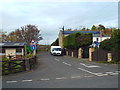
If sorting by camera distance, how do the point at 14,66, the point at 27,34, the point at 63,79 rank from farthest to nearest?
the point at 27,34, the point at 14,66, the point at 63,79

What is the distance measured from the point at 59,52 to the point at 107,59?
64.2ft

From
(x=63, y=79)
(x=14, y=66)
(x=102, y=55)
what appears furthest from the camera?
(x=102, y=55)

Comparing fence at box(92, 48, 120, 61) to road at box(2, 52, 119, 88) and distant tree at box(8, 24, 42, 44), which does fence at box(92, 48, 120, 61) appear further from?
distant tree at box(8, 24, 42, 44)

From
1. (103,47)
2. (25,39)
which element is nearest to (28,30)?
(25,39)

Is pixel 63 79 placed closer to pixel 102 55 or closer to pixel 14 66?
pixel 14 66

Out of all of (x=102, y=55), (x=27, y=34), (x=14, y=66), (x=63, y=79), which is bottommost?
(x=63, y=79)

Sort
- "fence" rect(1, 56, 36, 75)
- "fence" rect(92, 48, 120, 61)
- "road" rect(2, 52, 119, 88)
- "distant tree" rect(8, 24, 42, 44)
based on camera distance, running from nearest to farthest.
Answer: "road" rect(2, 52, 119, 88) → "fence" rect(1, 56, 36, 75) → "fence" rect(92, 48, 120, 61) → "distant tree" rect(8, 24, 42, 44)

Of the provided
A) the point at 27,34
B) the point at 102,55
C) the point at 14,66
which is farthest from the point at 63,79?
the point at 27,34

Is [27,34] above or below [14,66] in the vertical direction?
above

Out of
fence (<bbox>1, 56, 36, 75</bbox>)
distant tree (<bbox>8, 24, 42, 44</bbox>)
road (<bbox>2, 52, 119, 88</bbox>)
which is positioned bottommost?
road (<bbox>2, 52, 119, 88</bbox>)

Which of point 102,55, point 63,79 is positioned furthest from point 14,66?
point 102,55

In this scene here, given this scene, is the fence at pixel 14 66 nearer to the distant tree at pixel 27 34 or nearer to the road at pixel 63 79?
the road at pixel 63 79

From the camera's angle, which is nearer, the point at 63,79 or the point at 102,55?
the point at 63,79

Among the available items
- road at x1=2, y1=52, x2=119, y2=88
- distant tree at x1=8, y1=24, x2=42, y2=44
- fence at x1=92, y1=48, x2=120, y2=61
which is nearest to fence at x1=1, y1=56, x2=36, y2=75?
road at x1=2, y1=52, x2=119, y2=88
